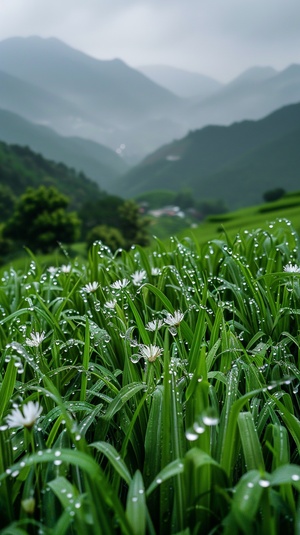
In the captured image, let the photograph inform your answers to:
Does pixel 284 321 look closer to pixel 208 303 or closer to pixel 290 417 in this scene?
pixel 208 303

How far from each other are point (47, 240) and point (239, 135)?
1746 inches

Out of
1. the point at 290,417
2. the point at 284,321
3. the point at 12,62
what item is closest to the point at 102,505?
the point at 290,417

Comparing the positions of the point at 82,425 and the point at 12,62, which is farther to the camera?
the point at 12,62

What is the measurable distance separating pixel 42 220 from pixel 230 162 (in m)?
38.9

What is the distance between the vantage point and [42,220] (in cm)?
2130

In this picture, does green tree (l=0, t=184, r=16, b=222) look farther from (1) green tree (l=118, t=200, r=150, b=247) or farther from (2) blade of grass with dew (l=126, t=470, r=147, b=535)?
(2) blade of grass with dew (l=126, t=470, r=147, b=535)

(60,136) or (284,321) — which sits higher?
(60,136)

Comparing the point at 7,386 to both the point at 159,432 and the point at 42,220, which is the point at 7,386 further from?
the point at 42,220

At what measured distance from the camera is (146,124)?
7712 cm

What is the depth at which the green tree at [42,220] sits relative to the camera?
21.3 meters

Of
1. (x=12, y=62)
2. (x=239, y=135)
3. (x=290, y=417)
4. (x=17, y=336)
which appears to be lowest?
(x=290, y=417)

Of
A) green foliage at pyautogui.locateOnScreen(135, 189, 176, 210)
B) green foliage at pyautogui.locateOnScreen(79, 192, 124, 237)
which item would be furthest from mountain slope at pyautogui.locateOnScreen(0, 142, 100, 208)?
green foliage at pyautogui.locateOnScreen(135, 189, 176, 210)

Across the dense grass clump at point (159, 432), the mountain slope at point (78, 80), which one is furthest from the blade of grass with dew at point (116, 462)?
the mountain slope at point (78, 80)

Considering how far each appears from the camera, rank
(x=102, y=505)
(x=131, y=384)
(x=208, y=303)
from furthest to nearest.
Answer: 1. (x=208, y=303)
2. (x=131, y=384)
3. (x=102, y=505)
